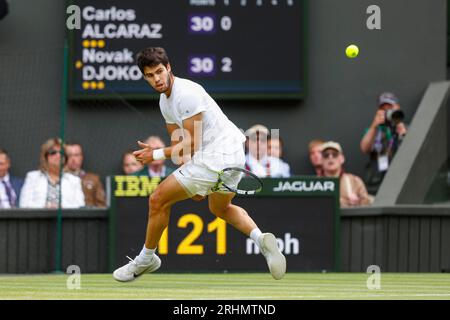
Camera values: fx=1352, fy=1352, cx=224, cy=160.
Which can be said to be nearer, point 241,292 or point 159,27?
point 241,292

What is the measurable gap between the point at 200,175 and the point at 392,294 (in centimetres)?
195

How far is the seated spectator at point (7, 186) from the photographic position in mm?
15508

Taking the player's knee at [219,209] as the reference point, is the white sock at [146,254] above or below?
below

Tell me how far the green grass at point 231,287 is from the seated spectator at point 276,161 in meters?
2.01

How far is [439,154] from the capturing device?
1684 centimetres

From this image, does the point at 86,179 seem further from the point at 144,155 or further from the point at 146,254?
the point at 144,155

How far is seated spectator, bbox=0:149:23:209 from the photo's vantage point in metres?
15.5

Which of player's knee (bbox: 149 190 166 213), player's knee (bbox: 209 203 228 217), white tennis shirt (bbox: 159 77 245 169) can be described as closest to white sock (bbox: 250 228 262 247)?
player's knee (bbox: 209 203 228 217)

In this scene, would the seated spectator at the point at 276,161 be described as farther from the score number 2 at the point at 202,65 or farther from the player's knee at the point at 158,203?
the player's knee at the point at 158,203

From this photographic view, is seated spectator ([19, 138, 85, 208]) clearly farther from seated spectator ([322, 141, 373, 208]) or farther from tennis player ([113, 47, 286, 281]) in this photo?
tennis player ([113, 47, 286, 281])

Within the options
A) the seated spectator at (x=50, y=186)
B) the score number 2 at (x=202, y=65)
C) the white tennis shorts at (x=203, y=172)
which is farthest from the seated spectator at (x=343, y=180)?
the white tennis shorts at (x=203, y=172)

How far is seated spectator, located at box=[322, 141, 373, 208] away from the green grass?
1.70 meters
